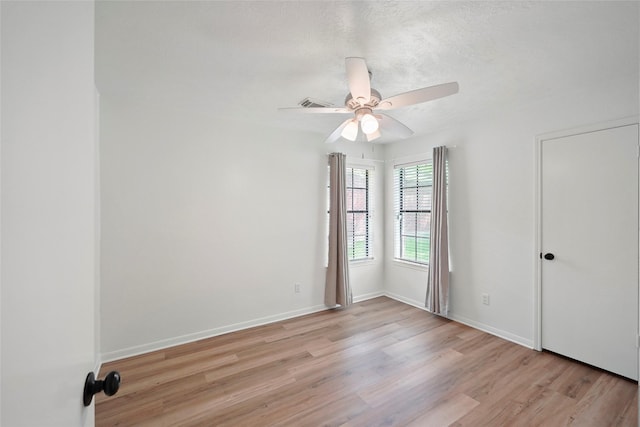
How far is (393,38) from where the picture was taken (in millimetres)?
1710

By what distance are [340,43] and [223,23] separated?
73cm

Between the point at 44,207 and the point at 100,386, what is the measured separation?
1.69 feet

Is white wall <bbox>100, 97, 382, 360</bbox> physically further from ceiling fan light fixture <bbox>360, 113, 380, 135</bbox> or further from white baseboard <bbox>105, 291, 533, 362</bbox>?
ceiling fan light fixture <bbox>360, 113, 380, 135</bbox>

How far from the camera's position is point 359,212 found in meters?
4.31

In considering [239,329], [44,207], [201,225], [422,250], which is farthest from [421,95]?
[239,329]

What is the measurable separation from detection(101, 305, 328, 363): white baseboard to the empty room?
25 mm

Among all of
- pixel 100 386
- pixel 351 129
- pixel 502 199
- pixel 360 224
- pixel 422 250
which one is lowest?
pixel 422 250

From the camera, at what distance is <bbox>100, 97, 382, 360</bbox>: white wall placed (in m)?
2.65

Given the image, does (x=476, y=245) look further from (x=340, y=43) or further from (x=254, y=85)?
(x=254, y=85)

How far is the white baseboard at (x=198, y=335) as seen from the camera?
2645mm

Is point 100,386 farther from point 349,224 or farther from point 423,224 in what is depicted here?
point 423,224

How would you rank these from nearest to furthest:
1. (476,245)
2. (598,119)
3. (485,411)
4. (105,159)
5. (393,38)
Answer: (393,38)
(485,411)
(598,119)
(105,159)
(476,245)

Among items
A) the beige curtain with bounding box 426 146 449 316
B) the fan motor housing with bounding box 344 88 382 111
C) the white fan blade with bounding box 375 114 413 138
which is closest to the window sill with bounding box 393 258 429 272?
the beige curtain with bounding box 426 146 449 316

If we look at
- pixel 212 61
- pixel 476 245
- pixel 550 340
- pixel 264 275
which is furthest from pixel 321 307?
pixel 212 61
